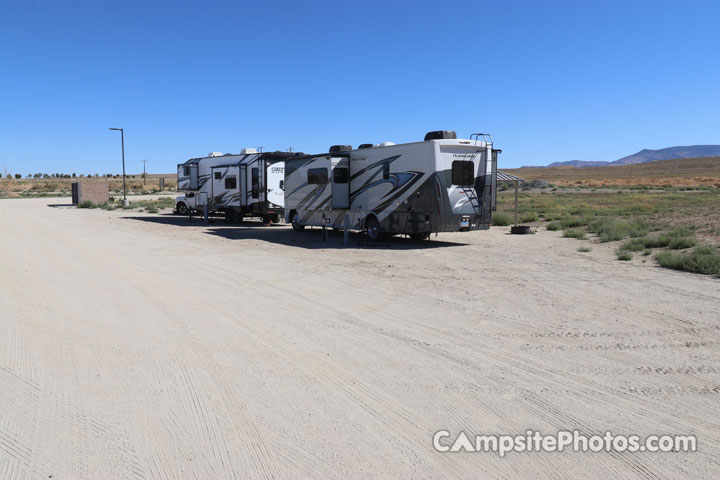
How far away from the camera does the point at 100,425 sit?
3980 mm

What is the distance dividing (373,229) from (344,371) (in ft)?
37.5

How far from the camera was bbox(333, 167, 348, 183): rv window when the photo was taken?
1705 centimetres

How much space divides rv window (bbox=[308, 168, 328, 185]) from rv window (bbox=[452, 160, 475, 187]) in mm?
4440

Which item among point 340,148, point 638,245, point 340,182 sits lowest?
point 638,245

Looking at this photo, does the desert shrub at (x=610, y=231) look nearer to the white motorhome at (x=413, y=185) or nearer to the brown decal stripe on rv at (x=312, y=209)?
the white motorhome at (x=413, y=185)

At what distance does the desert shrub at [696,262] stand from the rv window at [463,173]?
16.7ft

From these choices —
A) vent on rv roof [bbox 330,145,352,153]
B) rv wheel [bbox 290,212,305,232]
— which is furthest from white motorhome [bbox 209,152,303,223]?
vent on rv roof [bbox 330,145,352,153]

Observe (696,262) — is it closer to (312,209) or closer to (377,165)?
(377,165)

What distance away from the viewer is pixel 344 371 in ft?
16.9

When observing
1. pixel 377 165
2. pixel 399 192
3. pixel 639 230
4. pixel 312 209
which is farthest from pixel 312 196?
pixel 639 230

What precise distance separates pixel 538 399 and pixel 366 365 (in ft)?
5.34

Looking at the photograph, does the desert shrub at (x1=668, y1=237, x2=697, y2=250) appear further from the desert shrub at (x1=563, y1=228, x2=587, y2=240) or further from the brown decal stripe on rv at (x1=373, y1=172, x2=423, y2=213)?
the brown decal stripe on rv at (x1=373, y1=172, x2=423, y2=213)

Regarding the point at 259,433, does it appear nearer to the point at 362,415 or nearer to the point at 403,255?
the point at 362,415

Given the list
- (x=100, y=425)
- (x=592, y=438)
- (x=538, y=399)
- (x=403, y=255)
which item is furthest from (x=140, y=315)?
(x=403, y=255)
